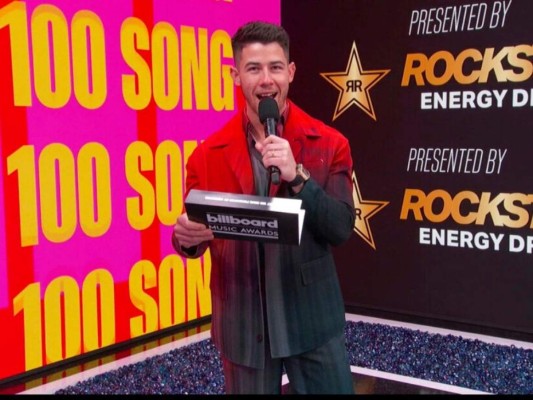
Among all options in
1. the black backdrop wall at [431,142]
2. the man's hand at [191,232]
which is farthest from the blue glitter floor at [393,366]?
the man's hand at [191,232]

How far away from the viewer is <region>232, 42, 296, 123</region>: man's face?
153 cm

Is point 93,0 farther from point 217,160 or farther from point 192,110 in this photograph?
point 217,160

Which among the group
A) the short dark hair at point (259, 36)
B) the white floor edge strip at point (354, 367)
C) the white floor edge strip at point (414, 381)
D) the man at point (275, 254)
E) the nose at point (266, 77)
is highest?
the short dark hair at point (259, 36)

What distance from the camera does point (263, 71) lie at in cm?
153

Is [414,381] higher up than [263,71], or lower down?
lower down

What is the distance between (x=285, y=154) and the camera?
55.8 inches

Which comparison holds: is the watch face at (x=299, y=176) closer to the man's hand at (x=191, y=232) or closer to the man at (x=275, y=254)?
the man at (x=275, y=254)

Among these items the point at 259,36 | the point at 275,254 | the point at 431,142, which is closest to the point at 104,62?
the point at 431,142

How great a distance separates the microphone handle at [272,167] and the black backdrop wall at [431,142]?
2.99 metres

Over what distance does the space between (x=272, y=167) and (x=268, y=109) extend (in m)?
0.15

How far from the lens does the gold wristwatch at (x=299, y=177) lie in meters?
1.48

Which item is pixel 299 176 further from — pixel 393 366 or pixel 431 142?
pixel 431 142

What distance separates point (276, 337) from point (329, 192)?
362 mm

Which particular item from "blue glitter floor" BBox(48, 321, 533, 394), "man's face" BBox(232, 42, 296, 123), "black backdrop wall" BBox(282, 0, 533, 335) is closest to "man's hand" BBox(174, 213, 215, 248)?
"man's face" BBox(232, 42, 296, 123)
